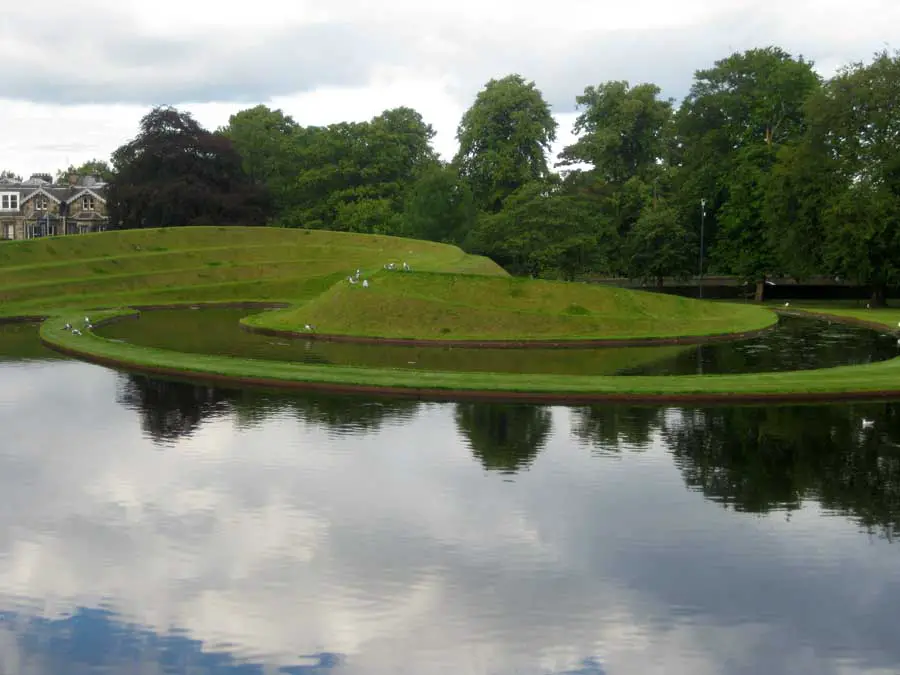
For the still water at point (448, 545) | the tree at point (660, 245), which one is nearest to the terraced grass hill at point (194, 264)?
the tree at point (660, 245)

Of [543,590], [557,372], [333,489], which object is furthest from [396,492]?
[557,372]

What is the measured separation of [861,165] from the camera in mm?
77375

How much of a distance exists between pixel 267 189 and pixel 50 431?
283 ft

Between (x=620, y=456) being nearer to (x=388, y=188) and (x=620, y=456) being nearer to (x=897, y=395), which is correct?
(x=897, y=395)

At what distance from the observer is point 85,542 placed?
56.9 feet

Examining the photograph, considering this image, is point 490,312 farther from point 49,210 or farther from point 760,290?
point 49,210

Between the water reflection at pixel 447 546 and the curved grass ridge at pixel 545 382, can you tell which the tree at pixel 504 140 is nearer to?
the curved grass ridge at pixel 545 382

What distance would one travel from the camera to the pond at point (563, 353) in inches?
1597

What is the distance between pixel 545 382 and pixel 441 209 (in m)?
68.3

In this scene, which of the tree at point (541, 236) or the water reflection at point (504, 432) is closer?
the water reflection at point (504, 432)

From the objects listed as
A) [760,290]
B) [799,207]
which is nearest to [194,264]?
[799,207]

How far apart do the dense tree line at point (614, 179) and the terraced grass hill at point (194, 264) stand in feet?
33.4

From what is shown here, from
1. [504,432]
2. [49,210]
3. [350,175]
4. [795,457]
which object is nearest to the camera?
[795,457]

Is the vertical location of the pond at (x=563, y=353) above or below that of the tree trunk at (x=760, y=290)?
below
